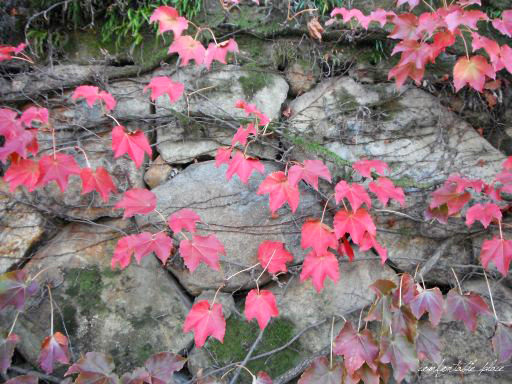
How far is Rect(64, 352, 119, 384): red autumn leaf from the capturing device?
5.38ft

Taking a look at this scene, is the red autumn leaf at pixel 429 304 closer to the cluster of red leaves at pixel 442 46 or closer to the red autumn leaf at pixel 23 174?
the cluster of red leaves at pixel 442 46

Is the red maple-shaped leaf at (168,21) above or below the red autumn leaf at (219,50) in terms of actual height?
above

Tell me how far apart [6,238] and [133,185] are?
0.67 meters

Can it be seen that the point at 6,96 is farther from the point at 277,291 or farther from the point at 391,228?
the point at 391,228

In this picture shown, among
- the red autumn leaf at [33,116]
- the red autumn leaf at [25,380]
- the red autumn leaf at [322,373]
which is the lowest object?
the red autumn leaf at [25,380]

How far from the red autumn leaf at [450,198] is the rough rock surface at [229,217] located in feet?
1.91

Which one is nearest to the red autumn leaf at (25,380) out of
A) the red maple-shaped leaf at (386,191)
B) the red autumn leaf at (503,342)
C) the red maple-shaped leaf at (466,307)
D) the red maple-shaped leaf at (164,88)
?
the red maple-shaped leaf at (164,88)

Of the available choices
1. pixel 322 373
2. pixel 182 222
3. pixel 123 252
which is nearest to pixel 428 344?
pixel 322 373

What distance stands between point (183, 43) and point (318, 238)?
43.3 inches

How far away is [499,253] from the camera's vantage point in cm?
185

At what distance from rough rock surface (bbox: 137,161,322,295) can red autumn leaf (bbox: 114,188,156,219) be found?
33 cm

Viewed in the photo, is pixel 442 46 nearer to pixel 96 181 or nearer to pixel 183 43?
pixel 183 43

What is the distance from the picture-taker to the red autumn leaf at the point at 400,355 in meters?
1.71

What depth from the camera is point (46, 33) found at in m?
2.34
